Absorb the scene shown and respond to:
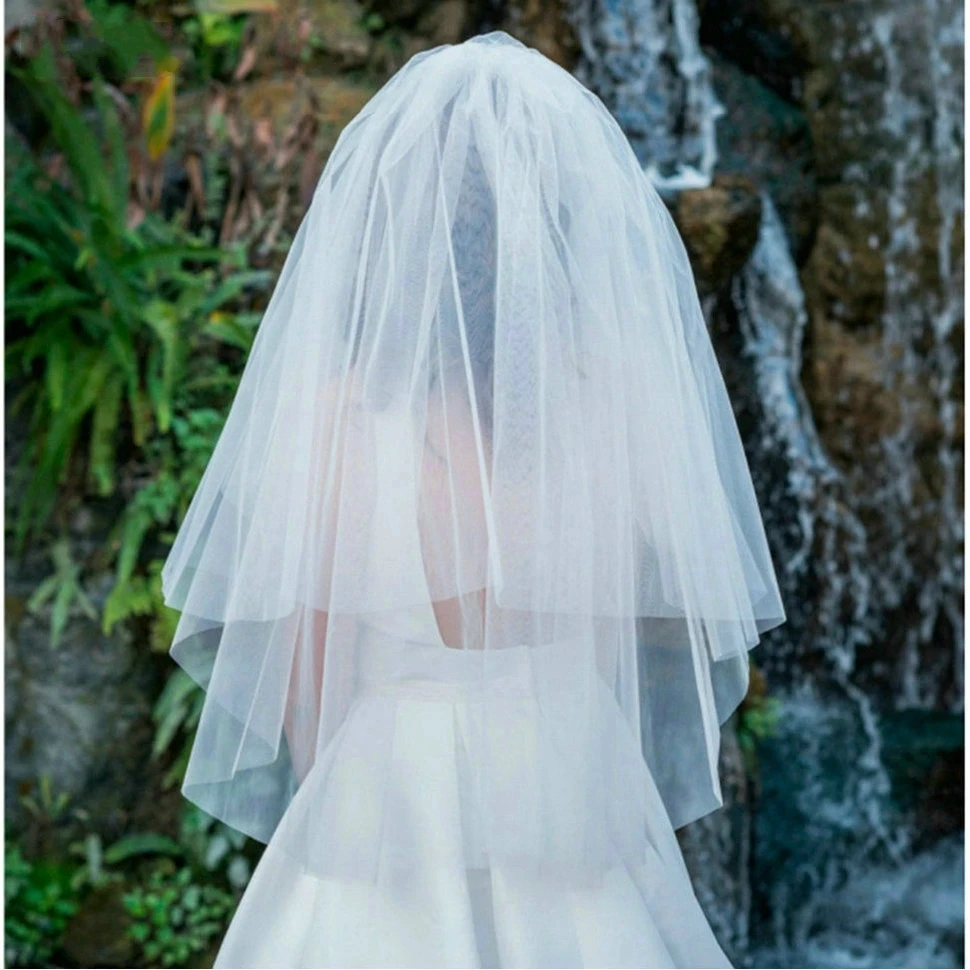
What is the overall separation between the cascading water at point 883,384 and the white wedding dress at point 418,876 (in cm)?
386

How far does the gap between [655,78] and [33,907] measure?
179 inches

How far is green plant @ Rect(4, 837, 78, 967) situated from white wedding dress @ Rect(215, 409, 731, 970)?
110 inches

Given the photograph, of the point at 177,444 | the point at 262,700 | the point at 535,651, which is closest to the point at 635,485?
the point at 535,651

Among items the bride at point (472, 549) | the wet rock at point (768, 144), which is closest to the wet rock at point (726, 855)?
the bride at point (472, 549)

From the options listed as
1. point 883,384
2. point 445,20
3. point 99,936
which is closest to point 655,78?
point 445,20

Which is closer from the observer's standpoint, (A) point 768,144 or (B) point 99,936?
(B) point 99,936

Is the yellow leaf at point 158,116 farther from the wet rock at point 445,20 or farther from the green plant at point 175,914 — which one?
the green plant at point 175,914

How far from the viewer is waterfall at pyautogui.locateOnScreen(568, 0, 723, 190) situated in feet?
18.6

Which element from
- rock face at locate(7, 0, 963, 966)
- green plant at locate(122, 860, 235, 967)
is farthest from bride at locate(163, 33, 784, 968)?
rock face at locate(7, 0, 963, 966)

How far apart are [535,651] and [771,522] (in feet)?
13.6

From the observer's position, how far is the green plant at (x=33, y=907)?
13.7 feet

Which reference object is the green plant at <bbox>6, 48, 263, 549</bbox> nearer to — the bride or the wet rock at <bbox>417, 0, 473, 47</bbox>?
the wet rock at <bbox>417, 0, 473, 47</bbox>

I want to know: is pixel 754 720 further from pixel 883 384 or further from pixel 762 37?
pixel 762 37

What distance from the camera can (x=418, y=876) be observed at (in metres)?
1.76
